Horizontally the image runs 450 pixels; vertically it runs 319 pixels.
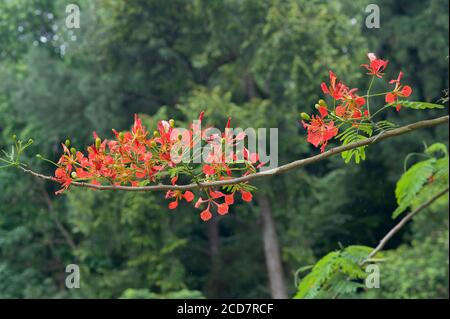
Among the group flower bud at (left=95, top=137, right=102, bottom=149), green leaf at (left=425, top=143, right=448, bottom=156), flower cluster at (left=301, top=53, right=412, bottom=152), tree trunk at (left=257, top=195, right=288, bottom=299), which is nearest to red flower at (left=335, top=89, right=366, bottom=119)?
flower cluster at (left=301, top=53, right=412, bottom=152)

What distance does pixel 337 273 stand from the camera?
10.4ft

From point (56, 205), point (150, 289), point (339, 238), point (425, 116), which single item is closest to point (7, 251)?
point (56, 205)

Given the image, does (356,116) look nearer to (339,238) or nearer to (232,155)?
(232,155)

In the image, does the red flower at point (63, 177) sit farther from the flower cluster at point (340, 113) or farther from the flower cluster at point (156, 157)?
the flower cluster at point (340, 113)

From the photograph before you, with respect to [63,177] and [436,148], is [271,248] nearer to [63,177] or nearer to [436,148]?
[436,148]

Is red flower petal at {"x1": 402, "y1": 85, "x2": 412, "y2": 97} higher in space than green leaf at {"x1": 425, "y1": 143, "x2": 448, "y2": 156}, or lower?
lower

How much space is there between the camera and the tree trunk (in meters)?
10.6

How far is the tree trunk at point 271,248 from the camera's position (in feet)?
34.8

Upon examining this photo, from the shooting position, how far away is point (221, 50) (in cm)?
1100

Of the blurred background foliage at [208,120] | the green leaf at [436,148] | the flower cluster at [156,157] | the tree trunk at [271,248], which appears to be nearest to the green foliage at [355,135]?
the flower cluster at [156,157]

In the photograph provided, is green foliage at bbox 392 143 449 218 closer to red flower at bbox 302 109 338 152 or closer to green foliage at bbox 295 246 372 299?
green foliage at bbox 295 246 372 299

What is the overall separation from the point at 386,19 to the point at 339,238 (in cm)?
354

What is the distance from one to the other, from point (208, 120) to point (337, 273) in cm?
694

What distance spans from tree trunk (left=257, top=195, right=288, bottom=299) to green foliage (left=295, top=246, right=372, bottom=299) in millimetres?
7466
